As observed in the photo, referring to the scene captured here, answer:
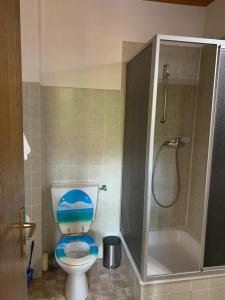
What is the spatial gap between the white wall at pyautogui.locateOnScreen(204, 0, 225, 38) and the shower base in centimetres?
198

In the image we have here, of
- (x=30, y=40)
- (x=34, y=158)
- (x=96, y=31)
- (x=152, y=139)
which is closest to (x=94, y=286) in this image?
(x=34, y=158)

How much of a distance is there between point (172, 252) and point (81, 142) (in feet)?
4.69

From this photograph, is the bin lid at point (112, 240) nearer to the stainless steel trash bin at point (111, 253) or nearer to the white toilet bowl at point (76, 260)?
the stainless steel trash bin at point (111, 253)

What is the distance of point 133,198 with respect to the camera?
205cm

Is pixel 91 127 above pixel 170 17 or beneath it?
beneath

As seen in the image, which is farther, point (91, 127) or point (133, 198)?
point (91, 127)

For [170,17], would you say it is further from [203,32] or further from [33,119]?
[33,119]

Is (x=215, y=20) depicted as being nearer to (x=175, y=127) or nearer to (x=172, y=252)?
(x=175, y=127)

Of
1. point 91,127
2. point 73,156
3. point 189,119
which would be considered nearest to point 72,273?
point 73,156

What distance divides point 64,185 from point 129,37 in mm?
1546

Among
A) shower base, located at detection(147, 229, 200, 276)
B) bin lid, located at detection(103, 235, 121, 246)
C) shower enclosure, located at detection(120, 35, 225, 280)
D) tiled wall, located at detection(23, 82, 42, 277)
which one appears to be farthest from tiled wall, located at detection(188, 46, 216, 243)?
tiled wall, located at detection(23, 82, 42, 277)

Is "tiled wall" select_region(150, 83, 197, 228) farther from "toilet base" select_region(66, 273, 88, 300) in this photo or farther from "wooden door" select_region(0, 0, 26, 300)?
"wooden door" select_region(0, 0, 26, 300)

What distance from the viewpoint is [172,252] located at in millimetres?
2383

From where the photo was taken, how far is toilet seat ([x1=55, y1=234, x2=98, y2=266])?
1.83 m
